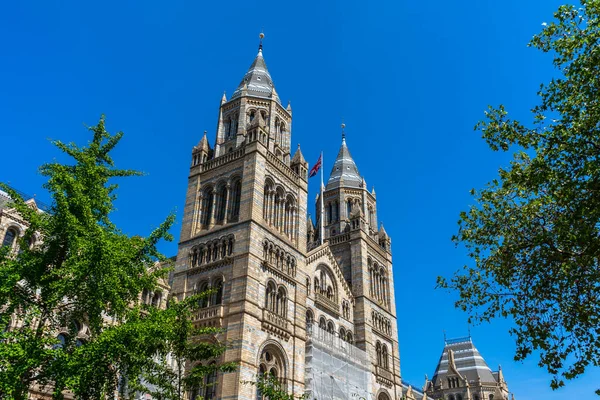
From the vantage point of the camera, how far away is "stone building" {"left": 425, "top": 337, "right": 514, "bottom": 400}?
259 ft

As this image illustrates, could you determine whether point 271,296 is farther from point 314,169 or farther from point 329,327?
point 314,169

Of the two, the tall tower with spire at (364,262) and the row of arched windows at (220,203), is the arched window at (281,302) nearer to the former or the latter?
the row of arched windows at (220,203)

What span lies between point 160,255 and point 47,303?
4765 mm

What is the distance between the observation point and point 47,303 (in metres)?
19.2

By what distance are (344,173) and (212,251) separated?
2438 centimetres

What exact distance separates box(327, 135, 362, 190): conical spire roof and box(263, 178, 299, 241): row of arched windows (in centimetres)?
1550

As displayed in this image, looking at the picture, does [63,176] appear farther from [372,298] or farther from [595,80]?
[372,298]

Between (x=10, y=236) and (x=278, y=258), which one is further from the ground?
(x=278, y=258)

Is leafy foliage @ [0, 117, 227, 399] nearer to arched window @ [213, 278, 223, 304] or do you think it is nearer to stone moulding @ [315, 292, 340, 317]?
arched window @ [213, 278, 223, 304]

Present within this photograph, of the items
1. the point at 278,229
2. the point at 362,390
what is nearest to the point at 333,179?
the point at 278,229

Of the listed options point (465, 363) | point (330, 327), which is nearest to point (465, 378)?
point (465, 363)

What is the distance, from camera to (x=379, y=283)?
53688 millimetres

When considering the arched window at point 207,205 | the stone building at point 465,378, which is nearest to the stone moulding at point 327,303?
the arched window at point 207,205

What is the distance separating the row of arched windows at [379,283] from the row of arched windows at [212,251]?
1939 centimetres
